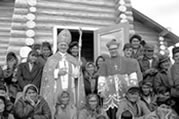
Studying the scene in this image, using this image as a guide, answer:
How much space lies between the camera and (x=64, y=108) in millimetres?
5941

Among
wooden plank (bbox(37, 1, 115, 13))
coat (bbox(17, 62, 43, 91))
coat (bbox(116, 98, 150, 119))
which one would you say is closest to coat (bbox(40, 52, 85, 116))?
coat (bbox(17, 62, 43, 91))

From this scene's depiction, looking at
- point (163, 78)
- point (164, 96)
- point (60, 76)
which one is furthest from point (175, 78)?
point (60, 76)

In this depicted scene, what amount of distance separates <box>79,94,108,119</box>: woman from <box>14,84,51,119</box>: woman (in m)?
0.78

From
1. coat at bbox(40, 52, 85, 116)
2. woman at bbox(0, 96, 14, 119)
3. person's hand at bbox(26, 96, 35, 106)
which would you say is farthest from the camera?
coat at bbox(40, 52, 85, 116)

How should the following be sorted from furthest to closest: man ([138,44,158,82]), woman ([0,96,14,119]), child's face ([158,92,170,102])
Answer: man ([138,44,158,82])
child's face ([158,92,170,102])
woman ([0,96,14,119])

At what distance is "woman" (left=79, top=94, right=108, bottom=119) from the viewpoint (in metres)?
5.84

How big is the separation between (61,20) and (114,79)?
4379 millimetres

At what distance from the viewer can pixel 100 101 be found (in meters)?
6.16

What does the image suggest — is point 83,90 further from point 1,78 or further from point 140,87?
point 1,78

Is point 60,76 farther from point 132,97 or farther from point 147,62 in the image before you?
point 147,62

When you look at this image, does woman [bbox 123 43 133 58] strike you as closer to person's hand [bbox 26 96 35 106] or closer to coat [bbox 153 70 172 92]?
coat [bbox 153 70 172 92]

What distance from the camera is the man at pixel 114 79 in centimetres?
581

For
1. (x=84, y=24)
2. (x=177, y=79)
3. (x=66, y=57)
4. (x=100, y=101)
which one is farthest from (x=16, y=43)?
(x=177, y=79)

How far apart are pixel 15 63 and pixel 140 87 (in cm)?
270
